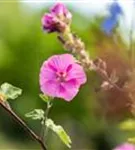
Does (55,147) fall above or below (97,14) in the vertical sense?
below

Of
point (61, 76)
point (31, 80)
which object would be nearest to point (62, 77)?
point (61, 76)

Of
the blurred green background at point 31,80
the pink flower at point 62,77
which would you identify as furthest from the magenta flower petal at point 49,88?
the blurred green background at point 31,80

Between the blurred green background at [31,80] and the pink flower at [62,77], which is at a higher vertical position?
the pink flower at [62,77]

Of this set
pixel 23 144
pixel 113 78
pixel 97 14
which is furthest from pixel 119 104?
pixel 23 144

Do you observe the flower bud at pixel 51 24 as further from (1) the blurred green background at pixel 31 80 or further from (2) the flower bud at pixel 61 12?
(1) the blurred green background at pixel 31 80

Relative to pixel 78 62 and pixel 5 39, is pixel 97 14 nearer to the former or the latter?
pixel 78 62

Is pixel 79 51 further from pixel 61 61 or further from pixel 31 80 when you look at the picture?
pixel 31 80

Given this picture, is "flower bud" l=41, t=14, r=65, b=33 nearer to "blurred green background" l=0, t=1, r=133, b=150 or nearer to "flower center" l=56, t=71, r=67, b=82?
"flower center" l=56, t=71, r=67, b=82
